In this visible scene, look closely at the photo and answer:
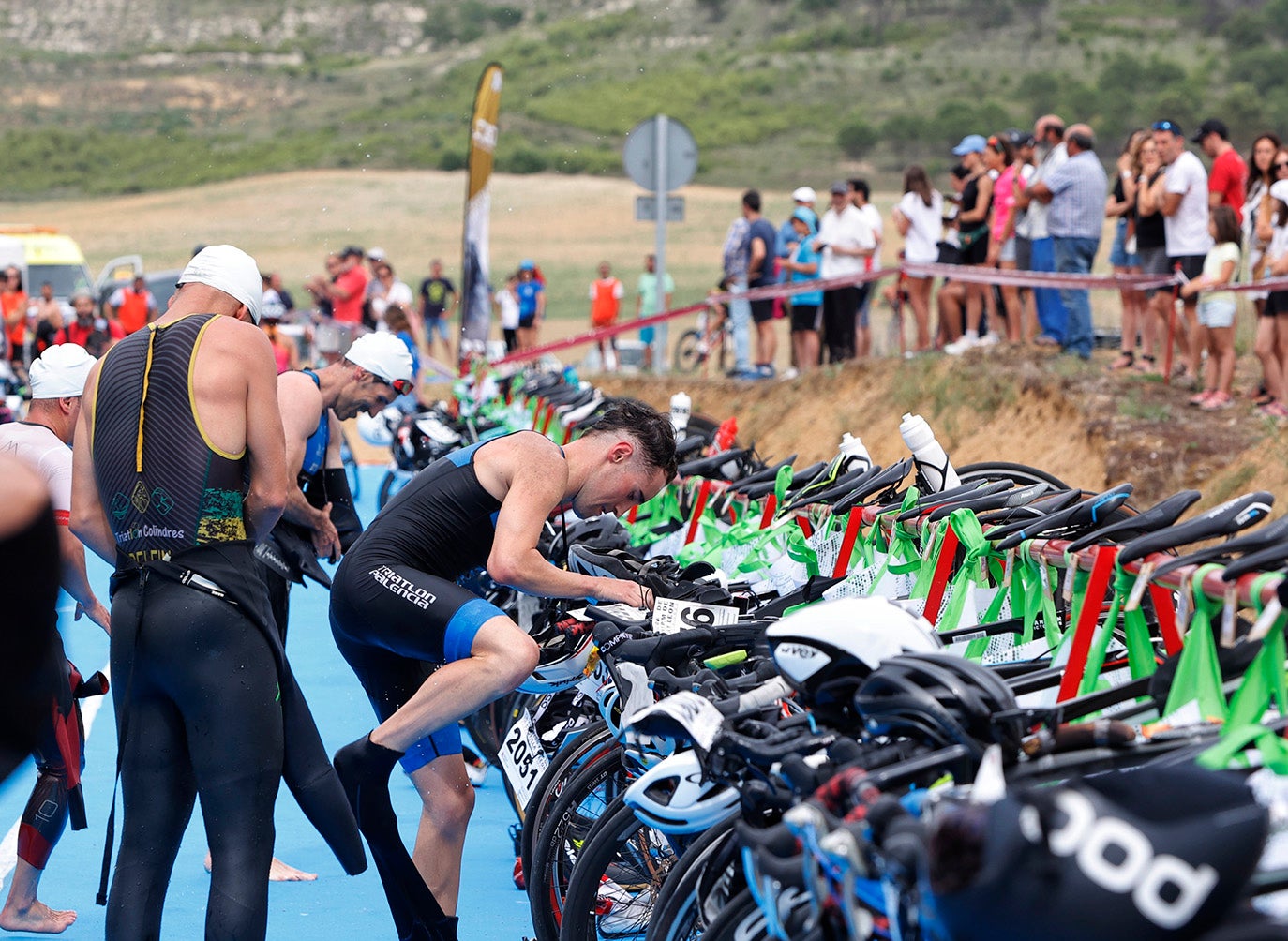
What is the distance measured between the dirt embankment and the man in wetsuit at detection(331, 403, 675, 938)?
18.6 feet

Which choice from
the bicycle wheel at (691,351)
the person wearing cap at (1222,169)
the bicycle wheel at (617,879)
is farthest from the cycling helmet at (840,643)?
the bicycle wheel at (691,351)

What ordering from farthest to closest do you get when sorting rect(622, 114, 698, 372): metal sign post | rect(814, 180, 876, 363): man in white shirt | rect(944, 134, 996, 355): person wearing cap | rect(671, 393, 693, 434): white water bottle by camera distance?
rect(622, 114, 698, 372): metal sign post, rect(814, 180, 876, 363): man in white shirt, rect(944, 134, 996, 355): person wearing cap, rect(671, 393, 693, 434): white water bottle

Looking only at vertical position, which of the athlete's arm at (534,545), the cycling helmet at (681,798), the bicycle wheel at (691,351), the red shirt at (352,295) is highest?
the athlete's arm at (534,545)

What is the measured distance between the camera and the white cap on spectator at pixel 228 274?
4.34 meters

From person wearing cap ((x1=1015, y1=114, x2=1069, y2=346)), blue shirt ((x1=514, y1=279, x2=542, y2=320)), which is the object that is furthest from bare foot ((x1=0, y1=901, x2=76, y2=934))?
blue shirt ((x1=514, y1=279, x2=542, y2=320))

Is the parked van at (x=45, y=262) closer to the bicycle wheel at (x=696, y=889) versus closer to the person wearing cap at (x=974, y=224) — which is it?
the person wearing cap at (x=974, y=224)

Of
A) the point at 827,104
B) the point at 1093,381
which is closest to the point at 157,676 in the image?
the point at 1093,381

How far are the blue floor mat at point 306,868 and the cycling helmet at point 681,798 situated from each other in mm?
2100

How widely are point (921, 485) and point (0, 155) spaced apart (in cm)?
8860

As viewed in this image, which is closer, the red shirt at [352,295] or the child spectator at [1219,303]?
the child spectator at [1219,303]

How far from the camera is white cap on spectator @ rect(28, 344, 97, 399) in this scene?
577 cm

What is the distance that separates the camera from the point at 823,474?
18.9 feet

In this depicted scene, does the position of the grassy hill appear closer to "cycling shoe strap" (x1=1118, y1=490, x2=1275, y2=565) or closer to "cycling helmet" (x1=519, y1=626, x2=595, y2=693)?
"cycling helmet" (x1=519, y1=626, x2=595, y2=693)

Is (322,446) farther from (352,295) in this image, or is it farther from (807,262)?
(352,295)
